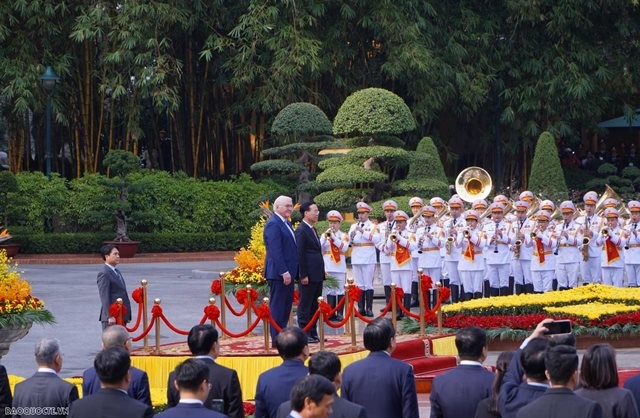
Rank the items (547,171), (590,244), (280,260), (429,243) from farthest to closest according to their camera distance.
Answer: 1. (547,171)
2. (590,244)
3. (429,243)
4. (280,260)

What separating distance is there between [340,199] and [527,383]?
720 inches

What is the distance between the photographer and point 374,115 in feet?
88.6

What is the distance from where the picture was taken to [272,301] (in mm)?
14406

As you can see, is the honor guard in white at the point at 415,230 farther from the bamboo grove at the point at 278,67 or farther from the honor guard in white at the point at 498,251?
the bamboo grove at the point at 278,67

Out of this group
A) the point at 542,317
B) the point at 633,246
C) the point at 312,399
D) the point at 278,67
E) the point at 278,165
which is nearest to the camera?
the point at 312,399

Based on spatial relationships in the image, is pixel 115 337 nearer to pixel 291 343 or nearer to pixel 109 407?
pixel 291 343

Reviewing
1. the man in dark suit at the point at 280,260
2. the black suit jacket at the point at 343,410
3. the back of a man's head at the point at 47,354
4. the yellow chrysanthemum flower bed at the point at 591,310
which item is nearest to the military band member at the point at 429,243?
the yellow chrysanthemum flower bed at the point at 591,310


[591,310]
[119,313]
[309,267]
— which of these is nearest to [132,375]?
[119,313]

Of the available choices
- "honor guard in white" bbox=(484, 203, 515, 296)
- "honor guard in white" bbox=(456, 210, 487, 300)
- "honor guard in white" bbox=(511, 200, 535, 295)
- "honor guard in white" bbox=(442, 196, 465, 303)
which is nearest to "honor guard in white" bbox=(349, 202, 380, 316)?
"honor guard in white" bbox=(442, 196, 465, 303)

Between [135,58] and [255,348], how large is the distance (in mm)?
17706

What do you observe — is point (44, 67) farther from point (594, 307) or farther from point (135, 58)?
point (594, 307)

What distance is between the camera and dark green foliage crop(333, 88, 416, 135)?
27.0 m

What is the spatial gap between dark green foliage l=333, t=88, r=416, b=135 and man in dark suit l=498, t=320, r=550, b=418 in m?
19.2

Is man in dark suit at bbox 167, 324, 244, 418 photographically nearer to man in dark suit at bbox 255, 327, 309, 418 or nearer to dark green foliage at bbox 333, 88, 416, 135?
man in dark suit at bbox 255, 327, 309, 418
